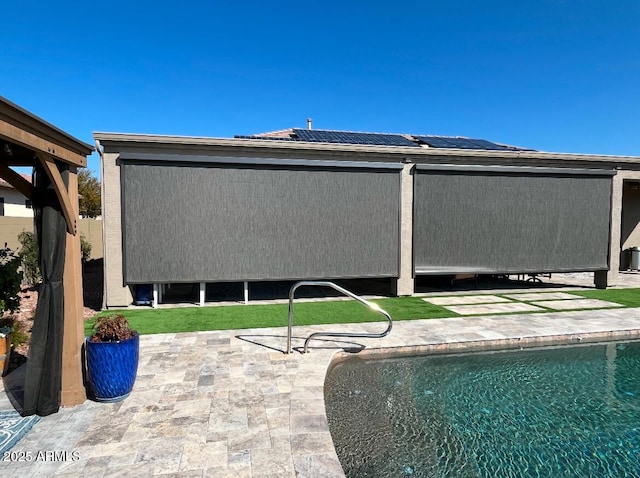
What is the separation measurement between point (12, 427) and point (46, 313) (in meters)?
1.20

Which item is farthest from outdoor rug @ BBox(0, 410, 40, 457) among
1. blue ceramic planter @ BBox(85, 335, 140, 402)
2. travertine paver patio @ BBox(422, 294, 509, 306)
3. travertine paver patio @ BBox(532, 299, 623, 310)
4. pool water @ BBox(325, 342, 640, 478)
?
travertine paver patio @ BBox(532, 299, 623, 310)

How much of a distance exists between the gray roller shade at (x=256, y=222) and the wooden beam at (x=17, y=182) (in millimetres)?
5157

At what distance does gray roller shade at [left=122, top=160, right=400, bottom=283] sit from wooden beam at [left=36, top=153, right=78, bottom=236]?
547 centimetres

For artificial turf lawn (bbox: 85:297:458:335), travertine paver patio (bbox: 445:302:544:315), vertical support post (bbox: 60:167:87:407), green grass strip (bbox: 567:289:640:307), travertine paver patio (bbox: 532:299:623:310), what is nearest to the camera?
vertical support post (bbox: 60:167:87:407)

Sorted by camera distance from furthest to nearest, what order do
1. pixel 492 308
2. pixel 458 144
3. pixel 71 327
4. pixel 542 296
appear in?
pixel 458 144 < pixel 542 296 < pixel 492 308 < pixel 71 327

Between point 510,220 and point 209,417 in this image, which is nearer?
point 209,417

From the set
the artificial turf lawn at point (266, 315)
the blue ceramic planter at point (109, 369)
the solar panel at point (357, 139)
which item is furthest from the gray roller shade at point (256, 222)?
the blue ceramic planter at point (109, 369)

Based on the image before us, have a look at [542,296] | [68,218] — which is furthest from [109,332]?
[542,296]

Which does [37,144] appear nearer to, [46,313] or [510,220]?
[46,313]

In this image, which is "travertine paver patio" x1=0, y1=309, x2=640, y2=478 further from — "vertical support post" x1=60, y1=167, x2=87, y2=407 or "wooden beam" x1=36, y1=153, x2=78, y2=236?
Result: "wooden beam" x1=36, y1=153, x2=78, y2=236

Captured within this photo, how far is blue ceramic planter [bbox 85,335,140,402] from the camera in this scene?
452cm

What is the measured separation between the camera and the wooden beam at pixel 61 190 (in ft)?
13.2

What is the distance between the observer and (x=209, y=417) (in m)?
4.30

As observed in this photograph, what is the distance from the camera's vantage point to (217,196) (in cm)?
1020
